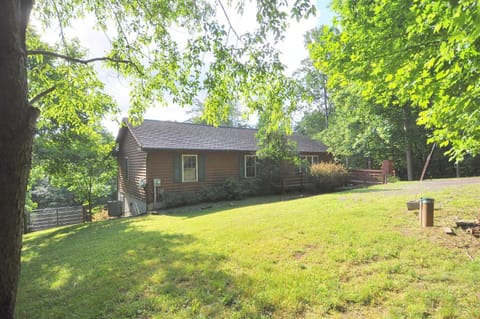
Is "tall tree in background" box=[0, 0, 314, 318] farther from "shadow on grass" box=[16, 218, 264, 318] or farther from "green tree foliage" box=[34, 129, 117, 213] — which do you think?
"green tree foliage" box=[34, 129, 117, 213]

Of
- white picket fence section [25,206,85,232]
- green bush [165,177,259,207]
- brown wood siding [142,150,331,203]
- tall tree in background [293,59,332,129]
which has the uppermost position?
tall tree in background [293,59,332,129]

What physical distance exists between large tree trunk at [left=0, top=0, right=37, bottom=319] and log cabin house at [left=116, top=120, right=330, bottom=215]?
9.73 metres

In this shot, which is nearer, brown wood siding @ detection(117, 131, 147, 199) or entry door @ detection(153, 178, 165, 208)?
entry door @ detection(153, 178, 165, 208)

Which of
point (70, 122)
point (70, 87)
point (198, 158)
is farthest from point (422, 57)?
point (198, 158)

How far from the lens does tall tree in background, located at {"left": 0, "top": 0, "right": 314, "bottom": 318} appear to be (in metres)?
1.74

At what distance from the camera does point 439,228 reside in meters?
4.84

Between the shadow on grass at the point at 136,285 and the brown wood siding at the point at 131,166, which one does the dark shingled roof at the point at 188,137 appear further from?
the shadow on grass at the point at 136,285

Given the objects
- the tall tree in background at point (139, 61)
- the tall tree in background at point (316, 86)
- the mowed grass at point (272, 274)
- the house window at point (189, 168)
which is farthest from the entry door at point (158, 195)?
the tall tree in background at point (316, 86)

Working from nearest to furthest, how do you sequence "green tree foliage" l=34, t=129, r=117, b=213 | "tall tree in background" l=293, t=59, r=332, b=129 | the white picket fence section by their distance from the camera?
"green tree foliage" l=34, t=129, r=117, b=213 < the white picket fence section < "tall tree in background" l=293, t=59, r=332, b=129

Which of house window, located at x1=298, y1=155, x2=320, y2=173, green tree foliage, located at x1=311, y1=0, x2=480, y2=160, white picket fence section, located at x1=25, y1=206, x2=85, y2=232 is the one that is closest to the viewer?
green tree foliage, located at x1=311, y1=0, x2=480, y2=160

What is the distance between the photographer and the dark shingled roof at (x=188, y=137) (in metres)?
12.1

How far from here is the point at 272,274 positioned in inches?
135

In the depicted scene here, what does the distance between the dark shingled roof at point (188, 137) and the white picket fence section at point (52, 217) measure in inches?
200

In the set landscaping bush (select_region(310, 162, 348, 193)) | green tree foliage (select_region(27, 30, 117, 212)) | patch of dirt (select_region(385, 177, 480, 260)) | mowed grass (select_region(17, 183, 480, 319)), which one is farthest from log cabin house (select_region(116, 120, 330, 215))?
patch of dirt (select_region(385, 177, 480, 260))
